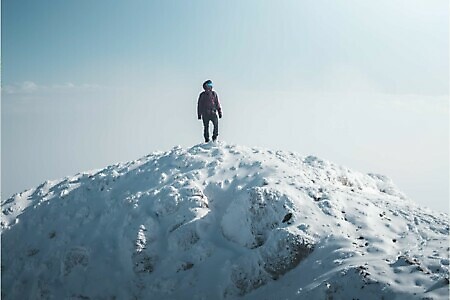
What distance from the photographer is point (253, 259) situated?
11.5 m

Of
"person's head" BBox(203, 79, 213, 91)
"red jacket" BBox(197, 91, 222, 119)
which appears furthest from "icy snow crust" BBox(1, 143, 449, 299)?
"person's head" BBox(203, 79, 213, 91)

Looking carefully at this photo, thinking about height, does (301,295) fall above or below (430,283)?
below

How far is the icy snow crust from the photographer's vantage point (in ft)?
32.8

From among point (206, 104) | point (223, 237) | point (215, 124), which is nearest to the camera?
point (223, 237)

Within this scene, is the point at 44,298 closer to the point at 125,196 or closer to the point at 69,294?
the point at 69,294

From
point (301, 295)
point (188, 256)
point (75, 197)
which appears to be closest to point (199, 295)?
point (188, 256)

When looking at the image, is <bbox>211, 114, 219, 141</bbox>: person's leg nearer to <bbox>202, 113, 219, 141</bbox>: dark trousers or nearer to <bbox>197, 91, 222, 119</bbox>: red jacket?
<bbox>202, 113, 219, 141</bbox>: dark trousers

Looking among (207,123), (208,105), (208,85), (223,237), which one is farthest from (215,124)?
(223,237)

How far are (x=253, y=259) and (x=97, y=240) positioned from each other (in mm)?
6892

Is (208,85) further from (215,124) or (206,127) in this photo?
(206,127)

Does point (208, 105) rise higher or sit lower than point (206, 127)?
higher

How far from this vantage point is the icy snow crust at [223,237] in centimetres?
1001

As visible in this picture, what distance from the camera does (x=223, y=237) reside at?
1295 cm

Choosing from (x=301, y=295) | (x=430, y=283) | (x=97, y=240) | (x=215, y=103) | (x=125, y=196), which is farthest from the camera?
(x=215, y=103)
